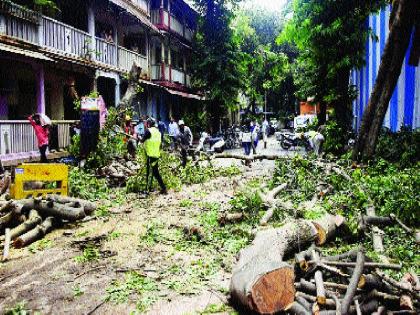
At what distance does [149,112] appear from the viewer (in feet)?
83.6

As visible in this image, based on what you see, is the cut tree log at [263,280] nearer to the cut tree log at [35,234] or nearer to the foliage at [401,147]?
the cut tree log at [35,234]

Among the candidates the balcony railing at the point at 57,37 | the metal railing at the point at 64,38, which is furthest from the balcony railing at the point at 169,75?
the metal railing at the point at 64,38

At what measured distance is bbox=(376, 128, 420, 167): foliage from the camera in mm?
10312

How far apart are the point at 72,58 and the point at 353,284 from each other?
564 inches

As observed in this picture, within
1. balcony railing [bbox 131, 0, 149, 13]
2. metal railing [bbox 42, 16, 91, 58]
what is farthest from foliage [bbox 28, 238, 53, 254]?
balcony railing [bbox 131, 0, 149, 13]

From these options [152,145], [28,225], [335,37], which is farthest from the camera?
[335,37]

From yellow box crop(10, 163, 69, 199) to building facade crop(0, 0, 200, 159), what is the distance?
413 centimetres

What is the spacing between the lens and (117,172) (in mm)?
12023

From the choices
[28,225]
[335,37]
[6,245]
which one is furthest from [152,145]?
[335,37]

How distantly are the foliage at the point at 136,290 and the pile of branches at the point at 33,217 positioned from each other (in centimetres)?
209

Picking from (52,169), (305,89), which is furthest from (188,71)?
(52,169)

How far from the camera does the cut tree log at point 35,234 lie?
6094mm

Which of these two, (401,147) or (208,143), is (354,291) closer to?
(401,147)

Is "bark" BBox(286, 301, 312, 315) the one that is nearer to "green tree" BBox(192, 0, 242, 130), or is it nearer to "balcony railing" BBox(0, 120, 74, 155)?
"balcony railing" BBox(0, 120, 74, 155)
